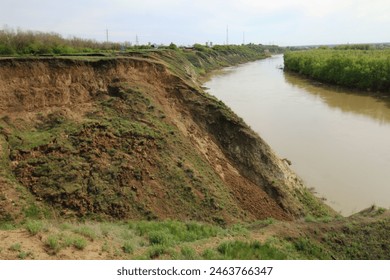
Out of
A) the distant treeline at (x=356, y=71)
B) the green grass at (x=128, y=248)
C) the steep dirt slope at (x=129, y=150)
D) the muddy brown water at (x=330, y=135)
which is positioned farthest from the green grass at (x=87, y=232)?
the distant treeline at (x=356, y=71)

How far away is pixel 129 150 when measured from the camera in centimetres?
1302

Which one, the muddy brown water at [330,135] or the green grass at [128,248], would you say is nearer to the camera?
the green grass at [128,248]

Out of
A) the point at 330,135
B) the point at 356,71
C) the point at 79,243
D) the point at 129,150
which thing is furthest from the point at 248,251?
the point at 356,71

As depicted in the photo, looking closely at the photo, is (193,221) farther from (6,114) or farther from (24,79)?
(24,79)

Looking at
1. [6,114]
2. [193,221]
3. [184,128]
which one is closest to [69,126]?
[6,114]

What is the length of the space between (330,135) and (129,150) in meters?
17.6

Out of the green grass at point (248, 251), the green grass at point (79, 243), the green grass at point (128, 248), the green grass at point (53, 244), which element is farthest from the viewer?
the green grass at point (128, 248)

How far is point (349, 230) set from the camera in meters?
9.23

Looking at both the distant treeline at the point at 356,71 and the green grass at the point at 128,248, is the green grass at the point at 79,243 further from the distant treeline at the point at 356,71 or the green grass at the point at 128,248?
the distant treeline at the point at 356,71

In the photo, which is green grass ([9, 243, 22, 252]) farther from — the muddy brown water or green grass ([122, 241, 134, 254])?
the muddy brown water

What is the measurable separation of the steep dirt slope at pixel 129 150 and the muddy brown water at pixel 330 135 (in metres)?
3.53

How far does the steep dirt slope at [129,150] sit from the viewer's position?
11312 mm

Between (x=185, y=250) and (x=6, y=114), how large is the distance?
976 cm

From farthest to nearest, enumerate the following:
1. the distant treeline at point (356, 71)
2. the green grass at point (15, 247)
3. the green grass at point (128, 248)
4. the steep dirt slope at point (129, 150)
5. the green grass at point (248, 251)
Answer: the distant treeline at point (356, 71) < the steep dirt slope at point (129, 150) < the green grass at point (128, 248) < the green grass at point (248, 251) < the green grass at point (15, 247)
